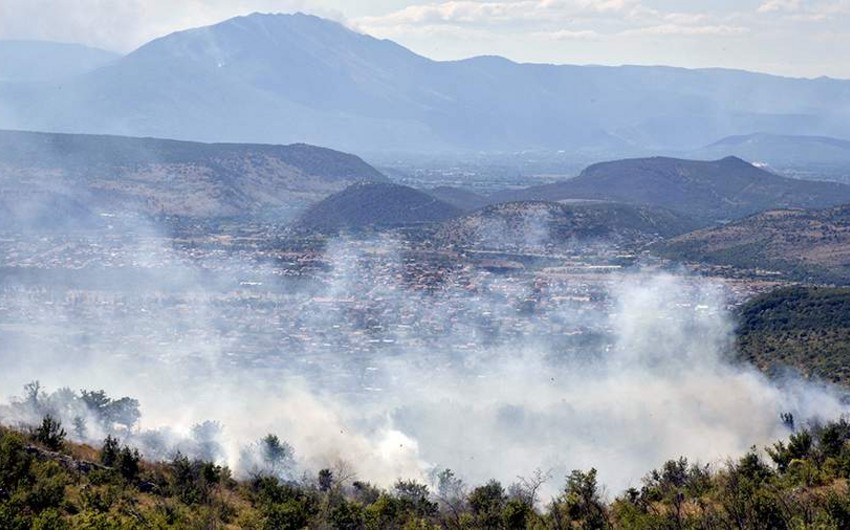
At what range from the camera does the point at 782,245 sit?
435ft

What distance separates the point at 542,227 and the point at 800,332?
71307 mm

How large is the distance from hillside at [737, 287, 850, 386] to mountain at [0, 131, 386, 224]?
3858 inches

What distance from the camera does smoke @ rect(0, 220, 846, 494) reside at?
207ft

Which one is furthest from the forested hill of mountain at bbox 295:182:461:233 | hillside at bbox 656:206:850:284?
mountain at bbox 295:182:461:233

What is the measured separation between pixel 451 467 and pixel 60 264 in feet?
211

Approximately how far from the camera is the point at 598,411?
230 feet

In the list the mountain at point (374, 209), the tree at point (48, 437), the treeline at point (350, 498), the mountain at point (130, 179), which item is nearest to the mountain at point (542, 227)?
the mountain at point (374, 209)

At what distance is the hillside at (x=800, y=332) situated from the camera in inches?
2662

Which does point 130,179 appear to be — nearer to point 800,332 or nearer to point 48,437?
point 800,332

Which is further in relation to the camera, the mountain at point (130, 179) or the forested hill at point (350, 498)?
the mountain at point (130, 179)

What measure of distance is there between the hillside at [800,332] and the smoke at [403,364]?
5.33 ft

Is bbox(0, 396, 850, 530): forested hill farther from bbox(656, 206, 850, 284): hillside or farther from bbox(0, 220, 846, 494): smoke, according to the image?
bbox(656, 206, 850, 284): hillside

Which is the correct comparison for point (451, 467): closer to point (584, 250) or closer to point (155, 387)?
point (155, 387)

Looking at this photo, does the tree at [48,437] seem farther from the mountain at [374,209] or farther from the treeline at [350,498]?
the mountain at [374,209]
